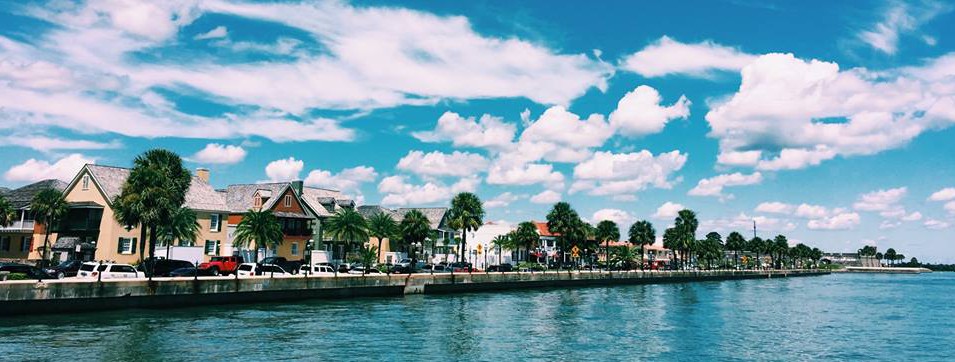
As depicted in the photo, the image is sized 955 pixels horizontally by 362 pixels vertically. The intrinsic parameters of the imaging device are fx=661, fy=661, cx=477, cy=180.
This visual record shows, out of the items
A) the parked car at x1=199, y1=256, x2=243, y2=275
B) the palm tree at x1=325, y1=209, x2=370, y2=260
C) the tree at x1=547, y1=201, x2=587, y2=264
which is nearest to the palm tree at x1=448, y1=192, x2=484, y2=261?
the palm tree at x1=325, y1=209, x2=370, y2=260

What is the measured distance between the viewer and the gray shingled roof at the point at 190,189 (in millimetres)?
77688

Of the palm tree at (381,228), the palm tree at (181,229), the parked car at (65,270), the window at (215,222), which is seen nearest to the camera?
the parked car at (65,270)

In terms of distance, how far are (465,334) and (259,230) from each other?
49.4m

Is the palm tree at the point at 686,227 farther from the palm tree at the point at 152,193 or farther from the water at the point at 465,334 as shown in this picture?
the palm tree at the point at 152,193

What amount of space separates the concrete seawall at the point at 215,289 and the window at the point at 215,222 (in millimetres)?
32680

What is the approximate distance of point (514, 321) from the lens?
1944 inches

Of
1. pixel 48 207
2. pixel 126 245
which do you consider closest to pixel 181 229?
pixel 126 245

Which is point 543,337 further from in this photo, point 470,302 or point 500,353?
point 470,302

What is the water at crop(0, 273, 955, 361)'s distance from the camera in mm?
32406

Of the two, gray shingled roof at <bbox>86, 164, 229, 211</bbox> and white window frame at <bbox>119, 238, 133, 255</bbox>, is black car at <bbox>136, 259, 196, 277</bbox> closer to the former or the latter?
white window frame at <bbox>119, 238, 133, 255</bbox>

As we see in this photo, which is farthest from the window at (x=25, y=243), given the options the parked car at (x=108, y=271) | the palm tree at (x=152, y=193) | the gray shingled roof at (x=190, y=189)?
the parked car at (x=108, y=271)

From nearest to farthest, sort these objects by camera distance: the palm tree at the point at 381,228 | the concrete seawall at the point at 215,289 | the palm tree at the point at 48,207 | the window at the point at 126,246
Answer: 1. the concrete seawall at the point at 215,289
2. the palm tree at the point at 48,207
3. the window at the point at 126,246
4. the palm tree at the point at 381,228

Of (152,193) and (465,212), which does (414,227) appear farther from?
(152,193)

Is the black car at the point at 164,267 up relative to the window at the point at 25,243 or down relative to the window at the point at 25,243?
down
